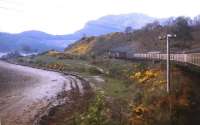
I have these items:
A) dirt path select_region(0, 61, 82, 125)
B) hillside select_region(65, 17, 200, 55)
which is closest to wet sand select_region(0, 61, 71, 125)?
dirt path select_region(0, 61, 82, 125)

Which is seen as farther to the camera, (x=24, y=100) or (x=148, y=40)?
(x=148, y=40)

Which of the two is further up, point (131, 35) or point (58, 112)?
point (131, 35)

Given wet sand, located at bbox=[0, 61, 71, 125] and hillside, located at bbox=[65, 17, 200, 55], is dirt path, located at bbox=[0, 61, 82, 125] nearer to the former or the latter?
wet sand, located at bbox=[0, 61, 71, 125]

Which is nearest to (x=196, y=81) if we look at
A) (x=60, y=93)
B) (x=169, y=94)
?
(x=169, y=94)

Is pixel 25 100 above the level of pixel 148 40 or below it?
below

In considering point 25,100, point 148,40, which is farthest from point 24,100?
point 148,40

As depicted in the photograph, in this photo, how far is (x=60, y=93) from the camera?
6112 cm

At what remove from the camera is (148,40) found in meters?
129

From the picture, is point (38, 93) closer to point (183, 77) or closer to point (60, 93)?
point (60, 93)

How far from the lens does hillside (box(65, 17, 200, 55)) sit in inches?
4333

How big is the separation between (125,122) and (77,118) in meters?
5.37

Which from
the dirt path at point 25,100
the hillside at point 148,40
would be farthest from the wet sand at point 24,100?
the hillside at point 148,40

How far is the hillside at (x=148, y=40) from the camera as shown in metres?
110

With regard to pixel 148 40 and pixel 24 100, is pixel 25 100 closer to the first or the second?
pixel 24 100
